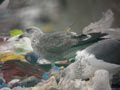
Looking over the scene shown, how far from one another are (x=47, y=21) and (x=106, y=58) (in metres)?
0.53

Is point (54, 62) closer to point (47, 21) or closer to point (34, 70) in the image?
point (34, 70)

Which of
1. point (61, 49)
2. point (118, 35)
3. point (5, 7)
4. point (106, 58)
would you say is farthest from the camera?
point (5, 7)

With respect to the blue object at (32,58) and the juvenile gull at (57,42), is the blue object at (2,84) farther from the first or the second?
the juvenile gull at (57,42)

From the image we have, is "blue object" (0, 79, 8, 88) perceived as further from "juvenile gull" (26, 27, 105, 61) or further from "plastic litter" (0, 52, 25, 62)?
"juvenile gull" (26, 27, 105, 61)

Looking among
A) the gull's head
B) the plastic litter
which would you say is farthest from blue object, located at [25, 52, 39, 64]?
the gull's head

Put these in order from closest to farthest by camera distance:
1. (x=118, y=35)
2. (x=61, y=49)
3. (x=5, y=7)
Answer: (x=118, y=35) < (x=61, y=49) < (x=5, y=7)

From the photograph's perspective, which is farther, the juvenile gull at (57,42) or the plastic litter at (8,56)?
the plastic litter at (8,56)

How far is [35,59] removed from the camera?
5.08ft

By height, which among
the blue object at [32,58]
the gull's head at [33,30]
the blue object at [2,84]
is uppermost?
the gull's head at [33,30]

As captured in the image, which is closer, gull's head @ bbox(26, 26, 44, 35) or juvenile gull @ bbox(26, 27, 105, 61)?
juvenile gull @ bbox(26, 27, 105, 61)

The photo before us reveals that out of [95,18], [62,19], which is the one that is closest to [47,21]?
[62,19]

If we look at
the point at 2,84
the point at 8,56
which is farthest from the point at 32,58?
the point at 2,84

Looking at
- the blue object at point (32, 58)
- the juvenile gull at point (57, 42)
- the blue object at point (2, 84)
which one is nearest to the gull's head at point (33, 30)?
the juvenile gull at point (57, 42)

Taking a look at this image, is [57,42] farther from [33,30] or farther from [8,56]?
[8,56]
